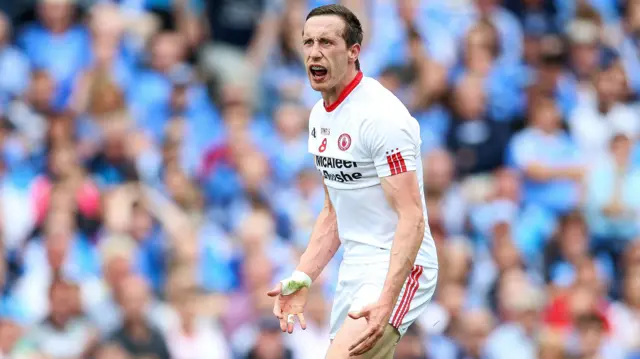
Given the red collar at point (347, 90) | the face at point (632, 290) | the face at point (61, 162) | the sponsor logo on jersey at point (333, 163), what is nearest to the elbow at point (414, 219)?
the sponsor logo on jersey at point (333, 163)

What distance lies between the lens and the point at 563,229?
13633 mm

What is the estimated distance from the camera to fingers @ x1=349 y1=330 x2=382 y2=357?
6.59 m

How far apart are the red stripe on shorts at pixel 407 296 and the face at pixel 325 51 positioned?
105cm

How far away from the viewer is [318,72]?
6949mm

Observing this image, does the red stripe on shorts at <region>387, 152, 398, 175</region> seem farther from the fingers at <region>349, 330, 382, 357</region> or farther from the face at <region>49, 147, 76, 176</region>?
the face at <region>49, 147, 76, 176</region>

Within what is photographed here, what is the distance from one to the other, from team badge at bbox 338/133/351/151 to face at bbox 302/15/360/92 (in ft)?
0.85

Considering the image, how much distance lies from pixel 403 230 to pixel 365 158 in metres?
0.44

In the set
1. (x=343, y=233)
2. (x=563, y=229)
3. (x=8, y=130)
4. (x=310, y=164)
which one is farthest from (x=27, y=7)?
(x=343, y=233)

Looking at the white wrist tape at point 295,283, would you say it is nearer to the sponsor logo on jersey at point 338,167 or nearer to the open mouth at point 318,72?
the sponsor logo on jersey at point 338,167

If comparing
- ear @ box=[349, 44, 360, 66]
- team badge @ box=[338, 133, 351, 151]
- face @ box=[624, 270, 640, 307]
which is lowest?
face @ box=[624, 270, 640, 307]

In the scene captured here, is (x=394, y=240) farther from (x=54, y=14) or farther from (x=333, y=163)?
(x=54, y=14)

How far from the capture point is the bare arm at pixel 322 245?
24.3ft

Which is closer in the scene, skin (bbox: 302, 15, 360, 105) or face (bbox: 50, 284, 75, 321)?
skin (bbox: 302, 15, 360, 105)

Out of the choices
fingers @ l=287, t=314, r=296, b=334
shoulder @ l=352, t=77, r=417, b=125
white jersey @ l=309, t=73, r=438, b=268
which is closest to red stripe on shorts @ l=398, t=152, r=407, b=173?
white jersey @ l=309, t=73, r=438, b=268
